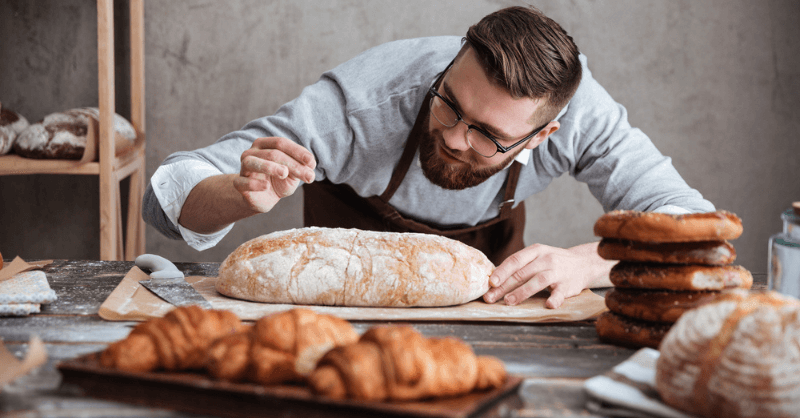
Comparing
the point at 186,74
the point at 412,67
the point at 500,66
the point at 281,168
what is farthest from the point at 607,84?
the point at 281,168

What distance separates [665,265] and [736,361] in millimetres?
326

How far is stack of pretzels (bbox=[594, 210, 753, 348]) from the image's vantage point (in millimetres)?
874

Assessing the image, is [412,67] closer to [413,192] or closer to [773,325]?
[413,192]

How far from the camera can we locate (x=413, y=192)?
196 centimetres

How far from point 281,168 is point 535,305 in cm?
59

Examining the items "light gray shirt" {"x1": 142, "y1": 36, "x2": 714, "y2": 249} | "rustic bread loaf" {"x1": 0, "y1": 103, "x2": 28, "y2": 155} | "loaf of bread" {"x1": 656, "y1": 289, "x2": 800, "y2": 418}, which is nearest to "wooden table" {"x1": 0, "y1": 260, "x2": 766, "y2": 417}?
"loaf of bread" {"x1": 656, "y1": 289, "x2": 800, "y2": 418}

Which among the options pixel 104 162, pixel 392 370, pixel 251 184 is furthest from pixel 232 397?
pixel 104 162

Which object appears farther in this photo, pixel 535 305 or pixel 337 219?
pixel 337 219

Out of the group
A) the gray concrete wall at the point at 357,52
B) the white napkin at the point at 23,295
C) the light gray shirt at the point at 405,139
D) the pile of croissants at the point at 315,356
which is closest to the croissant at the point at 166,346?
the pile of croissants at the point at 315,356

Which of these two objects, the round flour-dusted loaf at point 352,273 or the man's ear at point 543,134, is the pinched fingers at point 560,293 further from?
the man's ear at point 543,134

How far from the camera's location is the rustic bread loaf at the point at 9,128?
2242 mm

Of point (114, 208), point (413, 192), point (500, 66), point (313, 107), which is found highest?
point (500, 66)

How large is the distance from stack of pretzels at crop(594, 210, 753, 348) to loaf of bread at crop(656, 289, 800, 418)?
215mm

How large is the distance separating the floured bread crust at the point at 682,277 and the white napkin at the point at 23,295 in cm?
99
